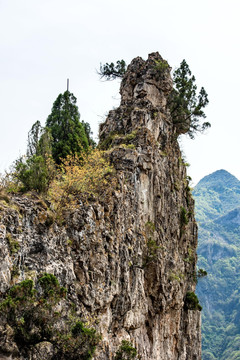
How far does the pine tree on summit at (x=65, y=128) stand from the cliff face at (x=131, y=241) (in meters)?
1.95

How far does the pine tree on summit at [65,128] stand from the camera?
22.5m

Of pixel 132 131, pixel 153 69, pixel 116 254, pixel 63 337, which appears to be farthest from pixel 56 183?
pixel 153 69

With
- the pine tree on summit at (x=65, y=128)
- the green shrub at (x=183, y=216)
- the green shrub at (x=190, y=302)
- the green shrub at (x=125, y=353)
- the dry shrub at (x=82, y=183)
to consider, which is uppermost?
the pine tree on summit at (x=65, y=128)

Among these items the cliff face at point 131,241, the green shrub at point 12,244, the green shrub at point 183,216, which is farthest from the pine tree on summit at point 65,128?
the green shrub at point 12,244

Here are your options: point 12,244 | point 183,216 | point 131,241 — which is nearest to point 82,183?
point 131,241

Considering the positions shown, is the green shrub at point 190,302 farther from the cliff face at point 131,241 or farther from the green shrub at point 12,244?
the green shrub at point 12,244

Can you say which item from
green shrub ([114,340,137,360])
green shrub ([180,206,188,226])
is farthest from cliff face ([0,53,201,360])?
green shrub ([114,340,137,360])

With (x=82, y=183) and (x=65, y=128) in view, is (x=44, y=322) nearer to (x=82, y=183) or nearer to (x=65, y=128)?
(x=82, y=183)

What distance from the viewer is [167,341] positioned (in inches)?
818

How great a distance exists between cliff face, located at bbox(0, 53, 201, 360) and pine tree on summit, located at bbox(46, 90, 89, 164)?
1950mm

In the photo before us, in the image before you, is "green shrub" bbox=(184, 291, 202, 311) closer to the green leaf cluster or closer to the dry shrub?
the dry shrub

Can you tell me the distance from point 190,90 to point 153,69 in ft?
14.9

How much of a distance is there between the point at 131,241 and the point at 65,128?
1075cm

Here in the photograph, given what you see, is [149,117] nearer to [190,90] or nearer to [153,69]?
[153,69]
